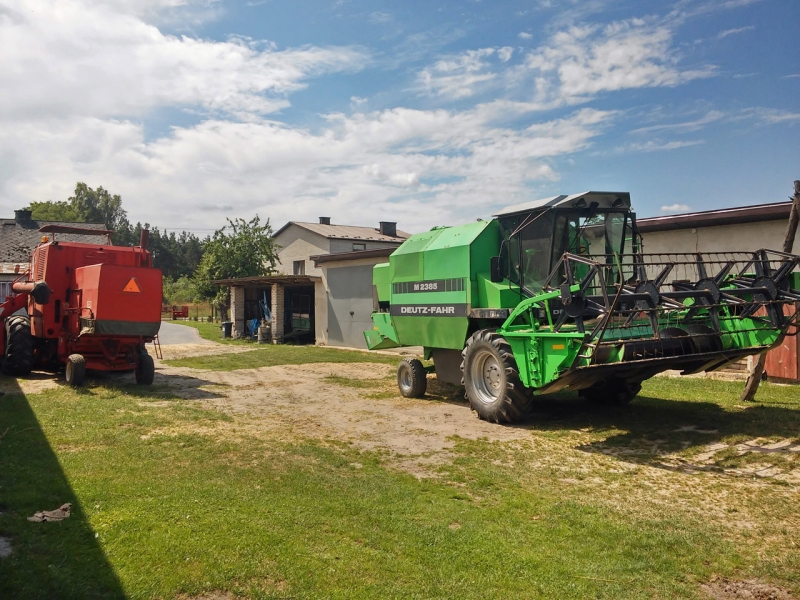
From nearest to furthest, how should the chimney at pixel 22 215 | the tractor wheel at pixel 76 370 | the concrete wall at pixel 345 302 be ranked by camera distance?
the tractor wheel at pixel 76 370 < the concrete wall at pixel 345 302 < the chimney at pixel 22 215

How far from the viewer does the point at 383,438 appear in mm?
8141

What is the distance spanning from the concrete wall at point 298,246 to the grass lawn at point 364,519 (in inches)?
1030

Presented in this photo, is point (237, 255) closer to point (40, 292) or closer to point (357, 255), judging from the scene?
point (357, 255)

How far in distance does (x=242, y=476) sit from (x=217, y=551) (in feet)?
6.27

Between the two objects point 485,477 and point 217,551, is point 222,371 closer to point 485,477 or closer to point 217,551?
point 485,477

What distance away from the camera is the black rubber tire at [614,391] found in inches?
382

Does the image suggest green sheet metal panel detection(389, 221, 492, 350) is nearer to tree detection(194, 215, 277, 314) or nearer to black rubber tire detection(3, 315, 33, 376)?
black rubber tire detection(3, 315, 33, 376)

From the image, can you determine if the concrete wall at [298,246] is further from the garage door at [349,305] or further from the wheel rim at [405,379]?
the wheel rim at [405,379]

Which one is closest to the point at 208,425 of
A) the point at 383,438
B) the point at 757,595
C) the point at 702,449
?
the point at 383,438

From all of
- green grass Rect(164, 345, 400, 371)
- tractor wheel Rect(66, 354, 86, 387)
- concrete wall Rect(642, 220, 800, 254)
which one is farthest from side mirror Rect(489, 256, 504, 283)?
green grass Rect(164, 345, 400, 371)

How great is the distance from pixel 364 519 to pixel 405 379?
6898 mm

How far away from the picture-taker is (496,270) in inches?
374

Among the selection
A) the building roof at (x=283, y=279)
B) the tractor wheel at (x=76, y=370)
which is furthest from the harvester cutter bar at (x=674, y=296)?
the building roof at (x=283, y=279)

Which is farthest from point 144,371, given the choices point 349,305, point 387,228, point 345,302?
point 387,228
